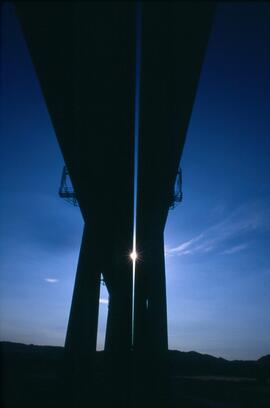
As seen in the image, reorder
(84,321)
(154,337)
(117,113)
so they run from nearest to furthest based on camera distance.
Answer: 1. (117,113)
2. (154,337)
3. (84,321)

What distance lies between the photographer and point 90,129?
344 inches

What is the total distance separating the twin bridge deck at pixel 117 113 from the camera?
19.3 ft

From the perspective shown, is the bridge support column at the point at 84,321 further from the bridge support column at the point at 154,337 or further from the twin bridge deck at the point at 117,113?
the bridge support column at the point at 154,337

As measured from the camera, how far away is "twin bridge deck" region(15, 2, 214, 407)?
588 cm

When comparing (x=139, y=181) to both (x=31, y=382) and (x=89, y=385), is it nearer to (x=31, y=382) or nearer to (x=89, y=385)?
(x=89, y=385)

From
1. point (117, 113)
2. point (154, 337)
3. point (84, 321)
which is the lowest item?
point (154, 337)

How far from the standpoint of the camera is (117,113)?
8.18 metres

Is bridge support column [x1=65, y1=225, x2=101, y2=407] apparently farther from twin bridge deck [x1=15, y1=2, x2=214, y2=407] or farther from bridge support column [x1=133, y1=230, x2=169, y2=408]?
bridge support column [x1=133, y1=230, x2=169, y2=408]

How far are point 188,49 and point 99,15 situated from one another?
1.98 meters

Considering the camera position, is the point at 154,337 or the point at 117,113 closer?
the point at 117,113

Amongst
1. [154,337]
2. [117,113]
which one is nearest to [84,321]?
[154,337]

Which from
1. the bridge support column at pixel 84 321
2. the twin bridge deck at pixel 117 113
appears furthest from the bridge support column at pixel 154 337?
the bridge support column at pixel 84 321

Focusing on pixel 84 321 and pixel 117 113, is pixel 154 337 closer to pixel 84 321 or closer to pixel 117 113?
pixel 84 321

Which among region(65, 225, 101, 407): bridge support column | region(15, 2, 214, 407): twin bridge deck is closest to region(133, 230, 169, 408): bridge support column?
region(15, 2, 214, 407): twin bridge deck
